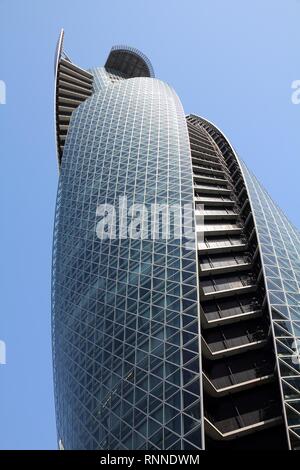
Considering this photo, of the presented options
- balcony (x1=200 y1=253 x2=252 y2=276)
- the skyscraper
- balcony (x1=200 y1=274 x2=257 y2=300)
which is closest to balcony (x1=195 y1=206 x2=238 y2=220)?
the skyscraper

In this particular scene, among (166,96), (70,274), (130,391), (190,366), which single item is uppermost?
(166,96)

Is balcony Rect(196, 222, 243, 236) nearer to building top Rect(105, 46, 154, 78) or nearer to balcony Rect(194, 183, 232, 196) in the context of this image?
balcony Rect(194, 183, 232, 196)

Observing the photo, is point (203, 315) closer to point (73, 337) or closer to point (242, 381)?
point (242, 381)

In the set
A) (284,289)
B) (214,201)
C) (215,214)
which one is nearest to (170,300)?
(284,289)

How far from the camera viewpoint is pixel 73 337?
5022 centimetres

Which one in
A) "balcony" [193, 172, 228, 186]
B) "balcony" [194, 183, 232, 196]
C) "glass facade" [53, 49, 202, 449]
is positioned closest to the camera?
"glass facade" [53, 49, 202, 449]

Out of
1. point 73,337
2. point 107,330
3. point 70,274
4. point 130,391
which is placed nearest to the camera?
point 130,391

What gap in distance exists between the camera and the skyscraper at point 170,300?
3266 cm

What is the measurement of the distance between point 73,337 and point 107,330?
27.6 feet

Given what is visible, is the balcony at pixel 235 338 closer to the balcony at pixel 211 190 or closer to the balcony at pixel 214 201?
the balcony at pixel 214 201

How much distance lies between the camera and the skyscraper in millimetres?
32656

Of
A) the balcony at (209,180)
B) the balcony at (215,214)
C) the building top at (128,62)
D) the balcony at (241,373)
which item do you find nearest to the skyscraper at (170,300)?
→ the balcony at (241,373)
